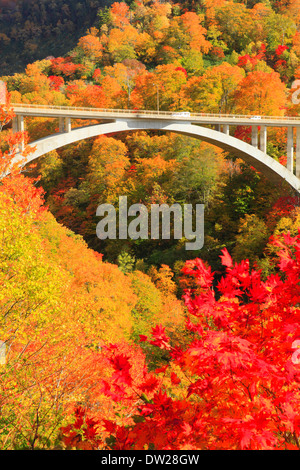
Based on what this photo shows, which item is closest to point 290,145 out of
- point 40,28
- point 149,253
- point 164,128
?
point 164,128

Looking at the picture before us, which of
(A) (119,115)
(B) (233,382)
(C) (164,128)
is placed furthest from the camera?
(C) (164,128)

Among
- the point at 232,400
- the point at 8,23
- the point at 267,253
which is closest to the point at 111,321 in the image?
the point at 267,253

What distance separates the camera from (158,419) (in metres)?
4.86

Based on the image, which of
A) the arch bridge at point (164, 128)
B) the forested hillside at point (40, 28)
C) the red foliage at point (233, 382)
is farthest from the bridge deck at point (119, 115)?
the forested hillside at point (40, 28)

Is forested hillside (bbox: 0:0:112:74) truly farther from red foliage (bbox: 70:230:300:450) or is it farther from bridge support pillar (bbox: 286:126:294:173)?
red foliage (bbox: 70:230:300:450)

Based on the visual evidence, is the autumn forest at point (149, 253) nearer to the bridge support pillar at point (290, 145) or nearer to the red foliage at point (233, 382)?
the red foliage at point (233, 382)

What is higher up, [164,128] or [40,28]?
[40,28]

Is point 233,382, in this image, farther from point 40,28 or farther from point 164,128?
point 40,28

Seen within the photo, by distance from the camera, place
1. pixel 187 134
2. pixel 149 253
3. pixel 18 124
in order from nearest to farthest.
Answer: pixel 18 124, pixel 187 134, pixel 149 253

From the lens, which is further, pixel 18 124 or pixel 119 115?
pixel 119 115

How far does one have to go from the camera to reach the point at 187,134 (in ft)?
93.4

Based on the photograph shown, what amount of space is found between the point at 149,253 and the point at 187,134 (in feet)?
32.5
